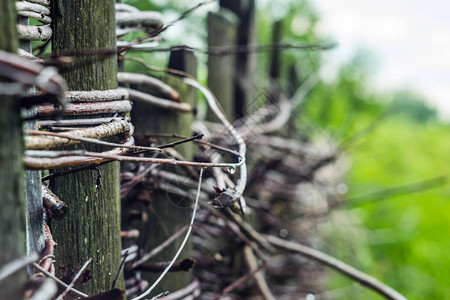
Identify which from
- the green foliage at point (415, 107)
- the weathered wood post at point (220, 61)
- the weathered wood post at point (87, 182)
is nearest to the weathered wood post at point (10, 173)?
the weathered wood post at point (87, 182)

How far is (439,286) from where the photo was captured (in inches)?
200

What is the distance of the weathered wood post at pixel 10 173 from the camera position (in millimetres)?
422

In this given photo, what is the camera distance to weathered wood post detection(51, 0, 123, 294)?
0.72 meters

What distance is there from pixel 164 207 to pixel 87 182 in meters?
0.38

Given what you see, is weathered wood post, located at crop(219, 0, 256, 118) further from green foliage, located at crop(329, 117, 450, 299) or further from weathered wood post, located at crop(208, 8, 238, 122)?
green foliage, located at crop(329, 117, 450, 299)

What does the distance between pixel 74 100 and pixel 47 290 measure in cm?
33

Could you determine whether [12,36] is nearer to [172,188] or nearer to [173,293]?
[172,188]

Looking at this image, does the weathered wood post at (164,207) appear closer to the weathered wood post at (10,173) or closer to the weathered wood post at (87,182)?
the weathered wood post at (87,182)

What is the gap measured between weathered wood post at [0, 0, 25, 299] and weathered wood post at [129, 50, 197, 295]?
60 cm

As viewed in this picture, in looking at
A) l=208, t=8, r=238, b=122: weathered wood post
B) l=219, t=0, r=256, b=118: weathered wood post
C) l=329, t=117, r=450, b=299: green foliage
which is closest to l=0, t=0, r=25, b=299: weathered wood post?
l=208, t=8, r=238, b=122: weathered wood post

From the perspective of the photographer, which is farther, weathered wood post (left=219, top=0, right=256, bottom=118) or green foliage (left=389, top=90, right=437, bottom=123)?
green foliage (left=389, top=90, right=437, bottom=123)

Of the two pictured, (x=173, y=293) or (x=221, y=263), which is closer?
(x=173, y=293)

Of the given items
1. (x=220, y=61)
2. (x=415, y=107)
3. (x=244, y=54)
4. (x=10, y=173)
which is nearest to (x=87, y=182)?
(x=10, y=173)

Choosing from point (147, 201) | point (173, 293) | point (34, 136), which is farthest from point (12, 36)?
point (173, 293)
